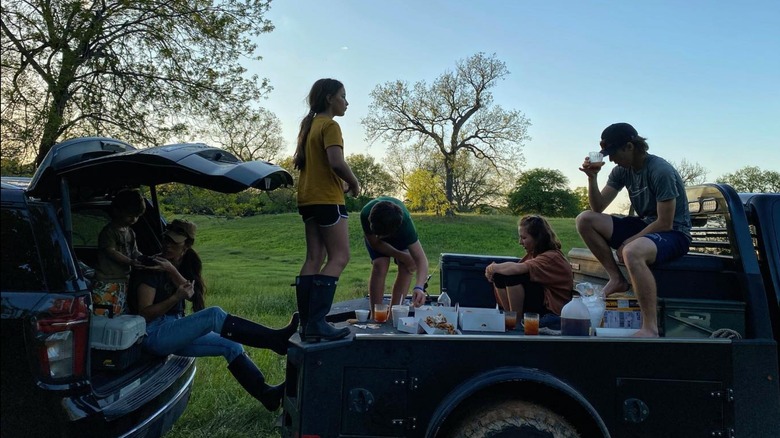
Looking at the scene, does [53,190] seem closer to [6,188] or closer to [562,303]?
[6,188]

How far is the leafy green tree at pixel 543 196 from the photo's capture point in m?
53.6

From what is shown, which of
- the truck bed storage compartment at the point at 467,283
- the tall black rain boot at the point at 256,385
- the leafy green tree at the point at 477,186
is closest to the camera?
the tall black rain boot at the point at 256,385

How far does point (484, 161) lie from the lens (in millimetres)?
43188

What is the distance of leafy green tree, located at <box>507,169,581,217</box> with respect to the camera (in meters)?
53.6

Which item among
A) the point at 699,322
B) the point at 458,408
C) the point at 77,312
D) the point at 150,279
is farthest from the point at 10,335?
the point at 699,322

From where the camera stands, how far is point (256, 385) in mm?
3852

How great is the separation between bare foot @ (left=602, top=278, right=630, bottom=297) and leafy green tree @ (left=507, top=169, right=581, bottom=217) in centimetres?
4919

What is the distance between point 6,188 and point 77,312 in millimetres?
681

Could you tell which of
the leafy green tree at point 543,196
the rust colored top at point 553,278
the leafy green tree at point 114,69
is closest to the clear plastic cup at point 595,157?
the rust colored top at point 553,278

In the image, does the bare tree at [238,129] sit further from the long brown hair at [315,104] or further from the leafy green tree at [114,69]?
the long brown hair at [315,104]

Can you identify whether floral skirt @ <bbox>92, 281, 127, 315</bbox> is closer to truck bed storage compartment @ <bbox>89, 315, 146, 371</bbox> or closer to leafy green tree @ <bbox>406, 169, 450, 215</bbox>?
truck bed storage compartment @ <bbox>89, 315, 146, 371</bbox>

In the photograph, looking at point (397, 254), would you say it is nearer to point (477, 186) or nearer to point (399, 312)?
point (399, 312)

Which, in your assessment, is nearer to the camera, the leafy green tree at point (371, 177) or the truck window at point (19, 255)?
the truck window at point (19, 255)

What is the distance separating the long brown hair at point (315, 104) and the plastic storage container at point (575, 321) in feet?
6.13
